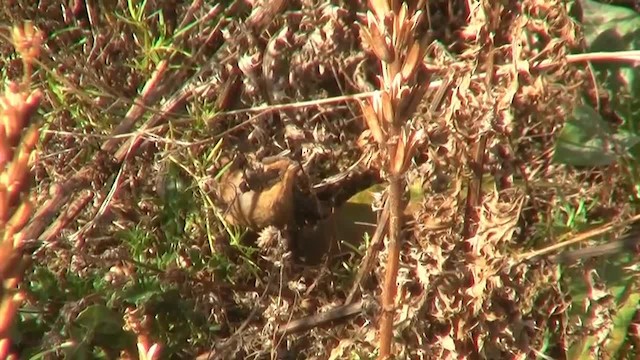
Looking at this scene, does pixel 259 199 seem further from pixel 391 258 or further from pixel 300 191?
pixel 391 258

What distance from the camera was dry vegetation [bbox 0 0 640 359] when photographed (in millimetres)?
2078

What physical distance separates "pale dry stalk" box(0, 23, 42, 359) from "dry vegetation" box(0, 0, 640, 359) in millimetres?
808

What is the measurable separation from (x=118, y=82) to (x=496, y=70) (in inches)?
45.6

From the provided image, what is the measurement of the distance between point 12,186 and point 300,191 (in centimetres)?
148

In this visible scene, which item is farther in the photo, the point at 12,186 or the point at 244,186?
the point at 244,186

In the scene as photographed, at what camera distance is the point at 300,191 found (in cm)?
246

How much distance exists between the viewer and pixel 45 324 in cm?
226

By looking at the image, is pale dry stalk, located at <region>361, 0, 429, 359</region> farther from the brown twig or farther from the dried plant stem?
the brown twig

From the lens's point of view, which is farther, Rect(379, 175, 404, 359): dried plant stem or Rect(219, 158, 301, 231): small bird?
Rect(219, 158, 301, 231): small bird

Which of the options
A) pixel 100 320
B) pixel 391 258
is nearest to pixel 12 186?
pixel 391 258

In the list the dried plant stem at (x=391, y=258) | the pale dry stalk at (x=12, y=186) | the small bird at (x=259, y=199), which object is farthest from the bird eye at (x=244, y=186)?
the pale dry stalk at (x=12, y=186)

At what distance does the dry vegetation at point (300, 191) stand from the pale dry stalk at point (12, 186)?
808 mm

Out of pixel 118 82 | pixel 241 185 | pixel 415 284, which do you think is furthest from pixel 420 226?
pixel 118 82

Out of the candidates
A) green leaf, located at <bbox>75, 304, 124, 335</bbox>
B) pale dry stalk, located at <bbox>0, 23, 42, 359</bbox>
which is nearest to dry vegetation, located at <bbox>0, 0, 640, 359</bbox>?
green leaf, located at <bbox>75, 304, 124, 335</bbox>
